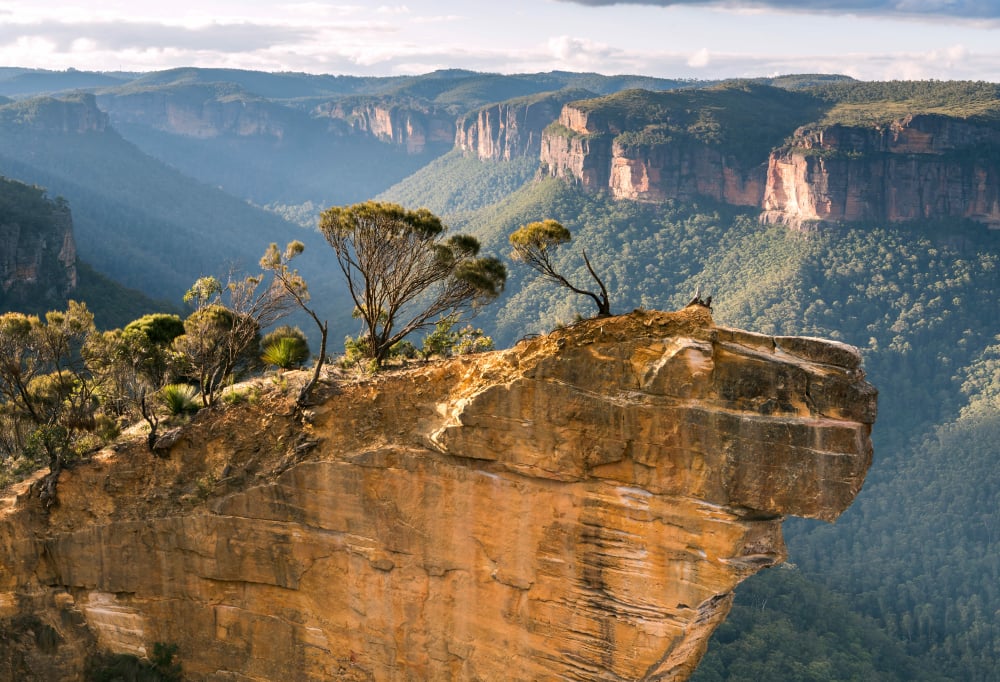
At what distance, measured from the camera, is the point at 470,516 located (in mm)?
15938

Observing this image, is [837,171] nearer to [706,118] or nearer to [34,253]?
[706,118]

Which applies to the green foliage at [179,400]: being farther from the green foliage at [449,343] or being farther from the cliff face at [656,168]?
the cliff face at [656,168]

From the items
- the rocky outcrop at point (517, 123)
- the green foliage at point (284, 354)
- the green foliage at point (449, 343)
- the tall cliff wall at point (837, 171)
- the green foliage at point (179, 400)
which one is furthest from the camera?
the rocky outcrop at point (517, 123)

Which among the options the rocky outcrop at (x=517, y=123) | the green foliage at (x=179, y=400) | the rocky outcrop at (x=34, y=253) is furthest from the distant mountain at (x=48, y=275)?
the rocky outcrop at (x=517, y=123)

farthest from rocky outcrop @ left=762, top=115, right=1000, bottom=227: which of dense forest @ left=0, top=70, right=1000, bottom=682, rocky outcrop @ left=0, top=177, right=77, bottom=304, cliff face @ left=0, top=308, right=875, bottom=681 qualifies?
cliff face @ left=0, top=308, right=875, bottom=681

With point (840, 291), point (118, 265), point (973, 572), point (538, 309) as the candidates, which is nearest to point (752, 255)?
point (840, 291)

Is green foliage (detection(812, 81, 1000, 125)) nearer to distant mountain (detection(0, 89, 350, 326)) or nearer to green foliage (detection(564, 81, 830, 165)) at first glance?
green foliage (detection(564, 81, 830, 165))

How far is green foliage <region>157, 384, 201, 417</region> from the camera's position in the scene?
18.4 meters

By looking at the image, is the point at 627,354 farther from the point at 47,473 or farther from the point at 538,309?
the point at 538,309

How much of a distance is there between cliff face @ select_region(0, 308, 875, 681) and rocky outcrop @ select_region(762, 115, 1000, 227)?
87.5 m

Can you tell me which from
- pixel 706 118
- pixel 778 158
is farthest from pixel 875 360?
pixel 706 118

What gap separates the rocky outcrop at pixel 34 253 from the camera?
57.9 metres

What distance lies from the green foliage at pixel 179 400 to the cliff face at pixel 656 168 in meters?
95.4

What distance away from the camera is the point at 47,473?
18.3 metres
